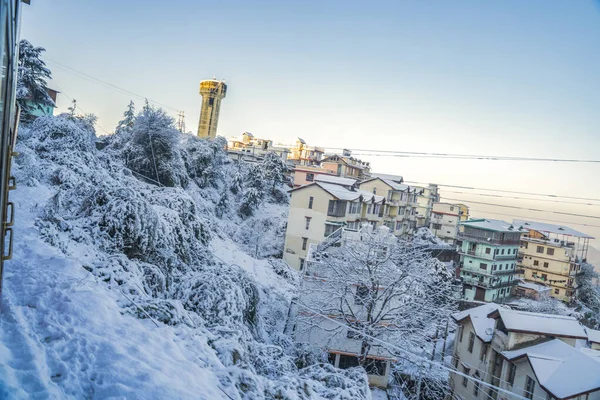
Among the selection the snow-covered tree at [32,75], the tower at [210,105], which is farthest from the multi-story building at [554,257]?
the tower at [210,105]

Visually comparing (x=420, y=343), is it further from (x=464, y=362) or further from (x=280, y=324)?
(x=280, y=324)

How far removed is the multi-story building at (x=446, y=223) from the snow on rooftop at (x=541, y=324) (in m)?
36.9

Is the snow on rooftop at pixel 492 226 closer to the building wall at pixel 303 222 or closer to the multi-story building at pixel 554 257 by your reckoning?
the multi-story building at pixel 554 257

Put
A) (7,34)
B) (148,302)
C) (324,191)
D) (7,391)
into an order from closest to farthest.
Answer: (7,34)
(7,391)
(148,302)
(324,191)

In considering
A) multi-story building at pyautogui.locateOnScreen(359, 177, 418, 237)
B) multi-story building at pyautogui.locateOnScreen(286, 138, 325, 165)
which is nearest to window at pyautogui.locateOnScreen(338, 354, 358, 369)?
multi-story building at pyautogui.locateOnScreen(359, 177, 418, 237)

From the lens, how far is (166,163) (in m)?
21.2

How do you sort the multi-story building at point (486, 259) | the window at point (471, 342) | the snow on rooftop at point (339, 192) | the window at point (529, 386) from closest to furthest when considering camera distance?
the window at point (529, 386) < the window at point (471, 342) < the snow on rooftop at point (339, 192) < the multi-story building at point (486, 259)

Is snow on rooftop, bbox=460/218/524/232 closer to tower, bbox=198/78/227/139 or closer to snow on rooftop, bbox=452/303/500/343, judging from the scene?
snow on rooftop, bbox=452/303/500/343

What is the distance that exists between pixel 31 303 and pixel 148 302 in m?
1.56

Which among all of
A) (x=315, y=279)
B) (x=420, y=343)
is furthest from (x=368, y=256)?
(x=420, y=343)

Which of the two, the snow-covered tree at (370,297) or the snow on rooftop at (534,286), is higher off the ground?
the snow-covered tree at (370,297)

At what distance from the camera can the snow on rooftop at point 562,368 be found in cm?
1056

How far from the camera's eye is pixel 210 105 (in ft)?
243

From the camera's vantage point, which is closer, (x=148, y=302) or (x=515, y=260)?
(x=148, y=302)
